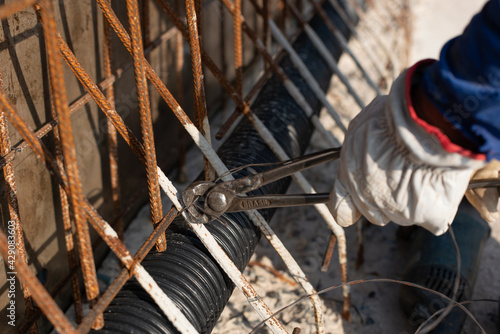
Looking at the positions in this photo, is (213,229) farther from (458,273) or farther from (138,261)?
(458,273)

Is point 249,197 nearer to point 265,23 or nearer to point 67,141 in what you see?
point 67,141

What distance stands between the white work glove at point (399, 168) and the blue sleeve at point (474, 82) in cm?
11

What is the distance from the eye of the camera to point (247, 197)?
2.77m

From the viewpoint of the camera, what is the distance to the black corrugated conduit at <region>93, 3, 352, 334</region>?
8.67ft

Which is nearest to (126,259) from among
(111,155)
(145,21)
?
(111,155)

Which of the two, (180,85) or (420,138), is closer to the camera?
(420,138)

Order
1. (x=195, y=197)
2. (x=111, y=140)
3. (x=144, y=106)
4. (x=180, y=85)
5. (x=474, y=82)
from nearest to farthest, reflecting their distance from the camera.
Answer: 1. (x=474, y=82)
2. (x=144, y=106)
3. (x=195, y=197)
4. (x=111, y=140)
5. (x=180, y=85)

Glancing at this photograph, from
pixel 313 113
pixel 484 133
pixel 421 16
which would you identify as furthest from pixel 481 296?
pixel 421 16

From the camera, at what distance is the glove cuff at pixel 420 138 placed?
204 cm

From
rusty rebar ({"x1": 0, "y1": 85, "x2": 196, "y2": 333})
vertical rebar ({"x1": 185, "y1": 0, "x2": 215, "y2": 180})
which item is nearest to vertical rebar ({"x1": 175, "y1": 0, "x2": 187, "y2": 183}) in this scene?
vertical rebar ({"x1": 185, "y1": 0, "x2": 215, "y2": 180})

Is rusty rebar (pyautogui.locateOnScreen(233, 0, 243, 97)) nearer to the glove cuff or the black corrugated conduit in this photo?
the black corrugated conduit

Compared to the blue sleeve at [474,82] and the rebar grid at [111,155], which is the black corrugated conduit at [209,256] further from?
the blue sleeve at [474,82]

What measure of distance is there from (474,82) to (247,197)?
127 cm

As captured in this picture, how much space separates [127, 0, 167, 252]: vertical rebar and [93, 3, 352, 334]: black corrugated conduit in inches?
6.3
